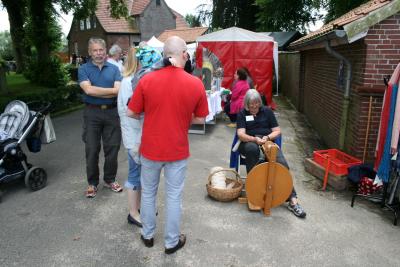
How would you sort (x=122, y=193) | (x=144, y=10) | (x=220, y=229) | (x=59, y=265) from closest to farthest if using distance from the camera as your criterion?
(x=59, y=265) → (x=220, y=229) → (x=122, y=193) → (x=144, y=10)

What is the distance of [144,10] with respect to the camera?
123 feet

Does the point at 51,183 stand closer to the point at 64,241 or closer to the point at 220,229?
the point at 64,241

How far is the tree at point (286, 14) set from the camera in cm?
2250

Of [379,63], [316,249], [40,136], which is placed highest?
[379,63]

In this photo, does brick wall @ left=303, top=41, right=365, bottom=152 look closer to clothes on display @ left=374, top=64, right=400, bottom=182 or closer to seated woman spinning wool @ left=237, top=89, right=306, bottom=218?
clothes on display @ left=374, top=64, right=400, bottom=182

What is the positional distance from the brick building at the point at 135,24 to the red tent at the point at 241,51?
25172 millimetres

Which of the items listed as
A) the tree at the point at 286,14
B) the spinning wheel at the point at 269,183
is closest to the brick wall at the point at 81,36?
the tree at the point at 286,14

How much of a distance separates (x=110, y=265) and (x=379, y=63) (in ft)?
13.7

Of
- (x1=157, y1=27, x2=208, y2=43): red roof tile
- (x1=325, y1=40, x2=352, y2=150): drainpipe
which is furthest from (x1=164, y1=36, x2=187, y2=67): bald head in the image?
(x1=157, y1=27, x2=208, y2=43): red roof tile

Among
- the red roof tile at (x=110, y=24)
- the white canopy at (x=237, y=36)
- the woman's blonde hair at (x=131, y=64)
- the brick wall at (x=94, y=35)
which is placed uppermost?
the red roof tile at (x=110, y=24)

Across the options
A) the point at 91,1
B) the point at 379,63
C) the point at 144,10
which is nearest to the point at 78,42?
the point at 144,10

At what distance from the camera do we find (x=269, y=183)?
13.1 feet

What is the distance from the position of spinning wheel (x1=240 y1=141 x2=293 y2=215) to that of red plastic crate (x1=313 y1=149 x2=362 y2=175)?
1224mm

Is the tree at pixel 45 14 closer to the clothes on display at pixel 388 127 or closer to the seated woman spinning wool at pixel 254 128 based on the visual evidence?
the seated woman spinning wool at pixel 254 128
